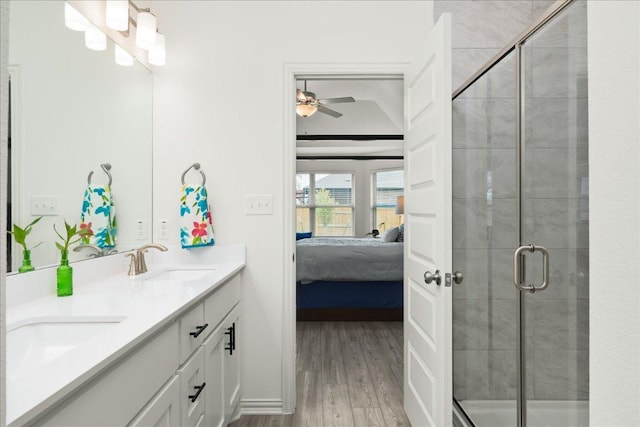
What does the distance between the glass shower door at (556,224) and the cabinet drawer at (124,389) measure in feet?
4.94

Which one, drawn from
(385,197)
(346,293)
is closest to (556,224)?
(346,293)

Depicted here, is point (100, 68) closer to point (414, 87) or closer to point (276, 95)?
point (276, 95)

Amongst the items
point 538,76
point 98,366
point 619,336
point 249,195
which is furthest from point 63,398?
point 538,76

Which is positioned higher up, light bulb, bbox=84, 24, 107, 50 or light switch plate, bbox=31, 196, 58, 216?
light bulb, bbox=84, 24, 107, 50

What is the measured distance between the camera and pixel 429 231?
1757 mm

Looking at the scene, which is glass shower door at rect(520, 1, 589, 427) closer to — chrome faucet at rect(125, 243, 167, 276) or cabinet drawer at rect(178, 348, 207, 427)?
cabinet drawer at rect(178, 348, 207, 427)

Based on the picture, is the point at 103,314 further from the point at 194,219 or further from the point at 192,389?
the point at 194,219

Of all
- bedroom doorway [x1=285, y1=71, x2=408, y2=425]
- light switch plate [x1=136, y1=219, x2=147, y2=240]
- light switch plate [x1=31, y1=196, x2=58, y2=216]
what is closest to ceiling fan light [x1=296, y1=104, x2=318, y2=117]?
bedroom doorway [x1=285, y1=71, x2=408, y2=425]

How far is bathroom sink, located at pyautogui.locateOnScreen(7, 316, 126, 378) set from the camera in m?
1.08

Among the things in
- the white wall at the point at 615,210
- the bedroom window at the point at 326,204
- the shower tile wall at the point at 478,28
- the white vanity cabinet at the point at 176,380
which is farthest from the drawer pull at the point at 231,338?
the bedroom window at the point at 326,204

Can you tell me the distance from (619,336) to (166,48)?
2.52 metres

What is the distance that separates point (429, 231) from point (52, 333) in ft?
4.70

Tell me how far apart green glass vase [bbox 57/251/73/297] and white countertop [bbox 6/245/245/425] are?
1.2 inches

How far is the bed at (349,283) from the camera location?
4.05 metres
